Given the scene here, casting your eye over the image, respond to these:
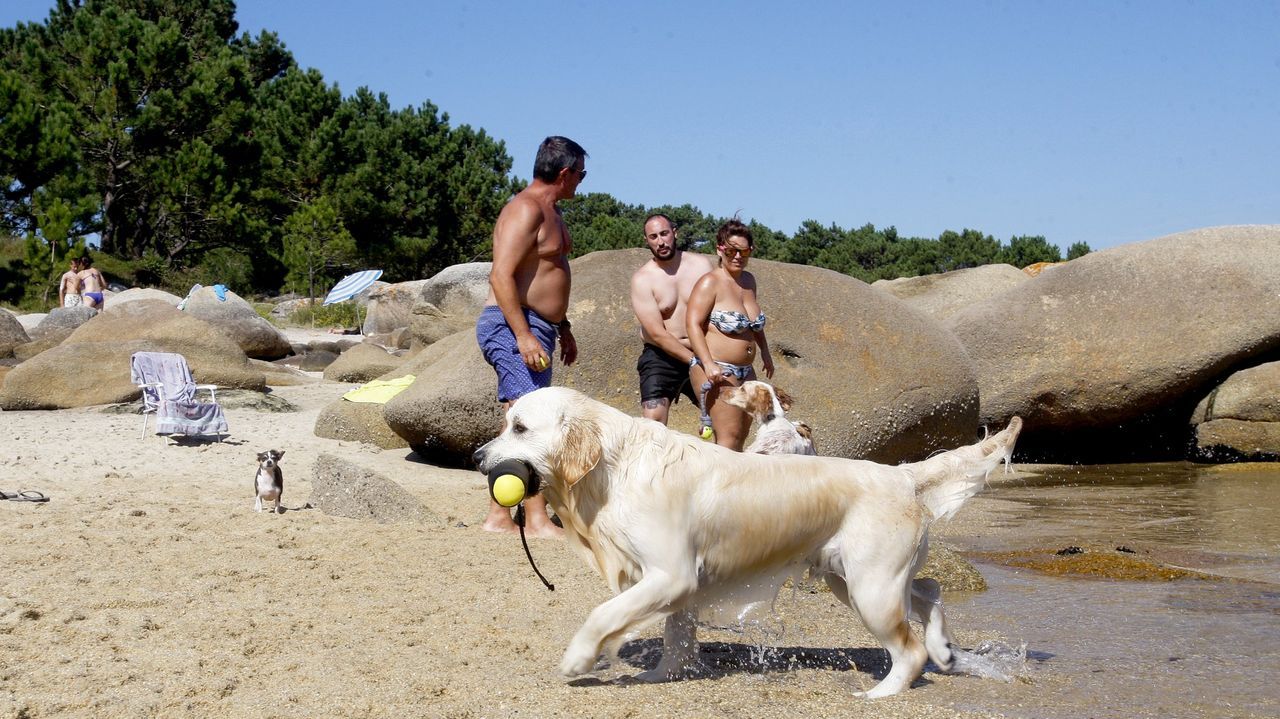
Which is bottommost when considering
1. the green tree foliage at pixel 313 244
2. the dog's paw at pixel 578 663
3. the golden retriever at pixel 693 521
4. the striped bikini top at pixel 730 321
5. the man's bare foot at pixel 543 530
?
the dog's paw at pixel 578 663

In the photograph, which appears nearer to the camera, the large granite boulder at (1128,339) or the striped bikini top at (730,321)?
the striped bikini top at (730,321)

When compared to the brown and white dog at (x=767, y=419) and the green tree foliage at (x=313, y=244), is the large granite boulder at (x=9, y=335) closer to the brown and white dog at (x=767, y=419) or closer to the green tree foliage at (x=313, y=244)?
the brown and white dog at (x=767, y=419)

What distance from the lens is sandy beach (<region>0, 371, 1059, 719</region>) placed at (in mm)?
4184

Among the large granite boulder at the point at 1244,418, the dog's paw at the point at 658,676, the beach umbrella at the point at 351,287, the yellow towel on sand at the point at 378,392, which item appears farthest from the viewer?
the beach umbrella at the point at 351,287

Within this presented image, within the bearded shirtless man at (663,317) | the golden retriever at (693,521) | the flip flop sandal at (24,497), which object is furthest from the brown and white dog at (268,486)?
the golden retriever at (693,521)

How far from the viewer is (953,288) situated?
62.7 feet

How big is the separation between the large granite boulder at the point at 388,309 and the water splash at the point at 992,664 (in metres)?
28.5

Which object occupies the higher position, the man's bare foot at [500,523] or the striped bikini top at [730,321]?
the striped bikini top at [730,321]

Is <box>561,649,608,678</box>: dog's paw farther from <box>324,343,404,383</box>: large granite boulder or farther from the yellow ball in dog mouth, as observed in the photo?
<box>324,343,404,383</box>: large granite boulder

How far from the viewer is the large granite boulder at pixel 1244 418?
536 inches

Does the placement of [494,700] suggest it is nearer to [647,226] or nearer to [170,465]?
[647,226]

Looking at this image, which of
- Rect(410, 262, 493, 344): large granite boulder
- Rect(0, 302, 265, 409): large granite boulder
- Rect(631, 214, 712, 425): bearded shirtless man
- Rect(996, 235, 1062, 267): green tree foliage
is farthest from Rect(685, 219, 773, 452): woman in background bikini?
Rect(996, 235, 1062, 267): green tree foliage

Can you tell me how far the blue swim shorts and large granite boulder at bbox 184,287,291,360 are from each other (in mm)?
17524

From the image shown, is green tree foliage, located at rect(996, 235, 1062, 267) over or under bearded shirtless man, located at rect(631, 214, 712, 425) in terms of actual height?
over
